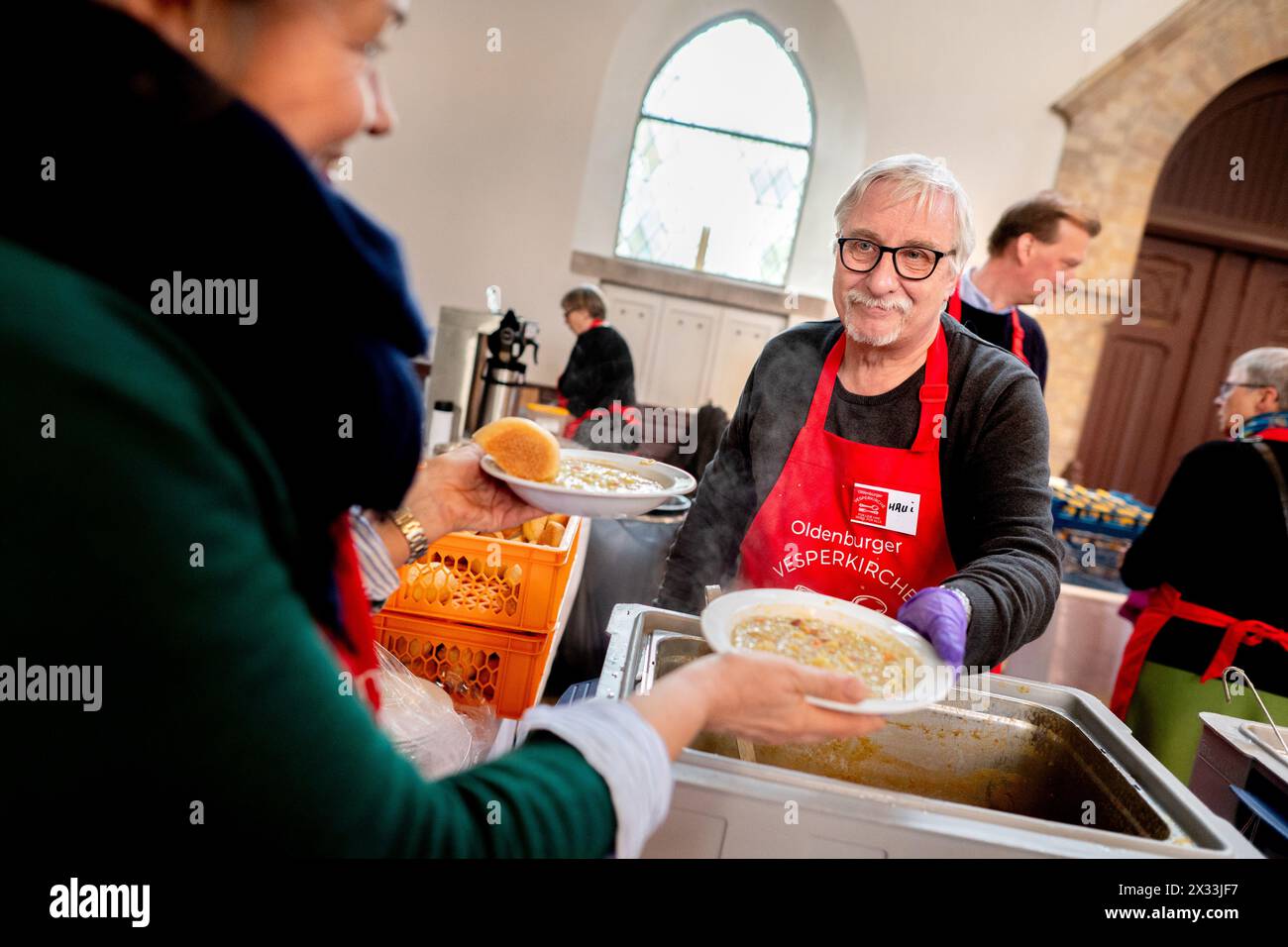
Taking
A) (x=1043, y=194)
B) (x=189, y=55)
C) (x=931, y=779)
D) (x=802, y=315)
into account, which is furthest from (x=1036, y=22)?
(x=189, y=55)

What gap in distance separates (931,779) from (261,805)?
1259 mm

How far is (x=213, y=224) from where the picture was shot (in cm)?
60

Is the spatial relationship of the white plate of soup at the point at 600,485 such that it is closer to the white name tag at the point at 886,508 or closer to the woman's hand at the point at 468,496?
the woman's hand at the point at 468,496

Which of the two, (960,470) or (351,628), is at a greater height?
(960,470)

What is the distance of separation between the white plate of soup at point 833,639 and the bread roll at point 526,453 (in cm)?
44

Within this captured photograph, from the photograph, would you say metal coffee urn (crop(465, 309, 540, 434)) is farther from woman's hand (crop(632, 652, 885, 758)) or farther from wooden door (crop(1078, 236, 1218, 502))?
wooden door (crop(1078, 236, 1218, 502))

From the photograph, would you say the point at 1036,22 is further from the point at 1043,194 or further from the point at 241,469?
the point at 241,469

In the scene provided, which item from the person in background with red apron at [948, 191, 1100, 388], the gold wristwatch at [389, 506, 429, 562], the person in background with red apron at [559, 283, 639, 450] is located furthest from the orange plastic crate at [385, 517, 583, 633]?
the person in background with red apron at [559, 283, 639, 450]

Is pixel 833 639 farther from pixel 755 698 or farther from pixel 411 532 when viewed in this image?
pixel 411 532

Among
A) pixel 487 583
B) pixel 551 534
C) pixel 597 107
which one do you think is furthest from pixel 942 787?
pixel 597 107

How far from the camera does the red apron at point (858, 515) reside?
1823mm

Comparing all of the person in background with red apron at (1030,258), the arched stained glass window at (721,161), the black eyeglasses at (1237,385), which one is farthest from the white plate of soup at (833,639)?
the arched stained glass window at (721,161)

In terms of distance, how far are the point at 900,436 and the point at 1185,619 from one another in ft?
5.16
